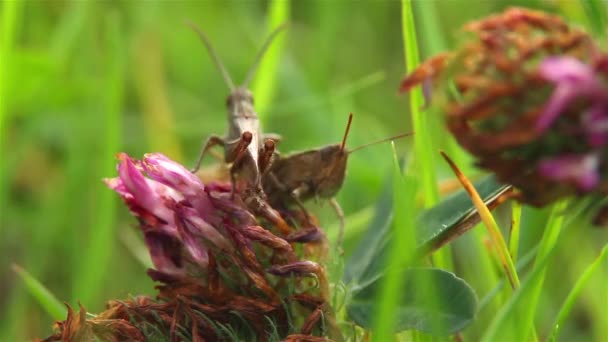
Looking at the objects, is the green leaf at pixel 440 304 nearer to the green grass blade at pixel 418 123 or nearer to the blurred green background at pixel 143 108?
the green grass blade at pixel 418 123

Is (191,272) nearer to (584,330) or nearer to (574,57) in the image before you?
(574,57)

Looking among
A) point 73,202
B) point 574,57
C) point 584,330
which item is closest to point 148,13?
point 73,202

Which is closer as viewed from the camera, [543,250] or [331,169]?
[543,250]

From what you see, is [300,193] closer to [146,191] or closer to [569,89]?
[146,191]

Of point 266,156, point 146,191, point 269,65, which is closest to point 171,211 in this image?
point 146,191

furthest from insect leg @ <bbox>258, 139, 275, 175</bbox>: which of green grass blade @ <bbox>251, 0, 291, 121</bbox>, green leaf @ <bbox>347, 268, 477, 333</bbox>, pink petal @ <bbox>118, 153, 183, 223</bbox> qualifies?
green grass blade @ <bbox>251, 0, 291, 121</bbox>
